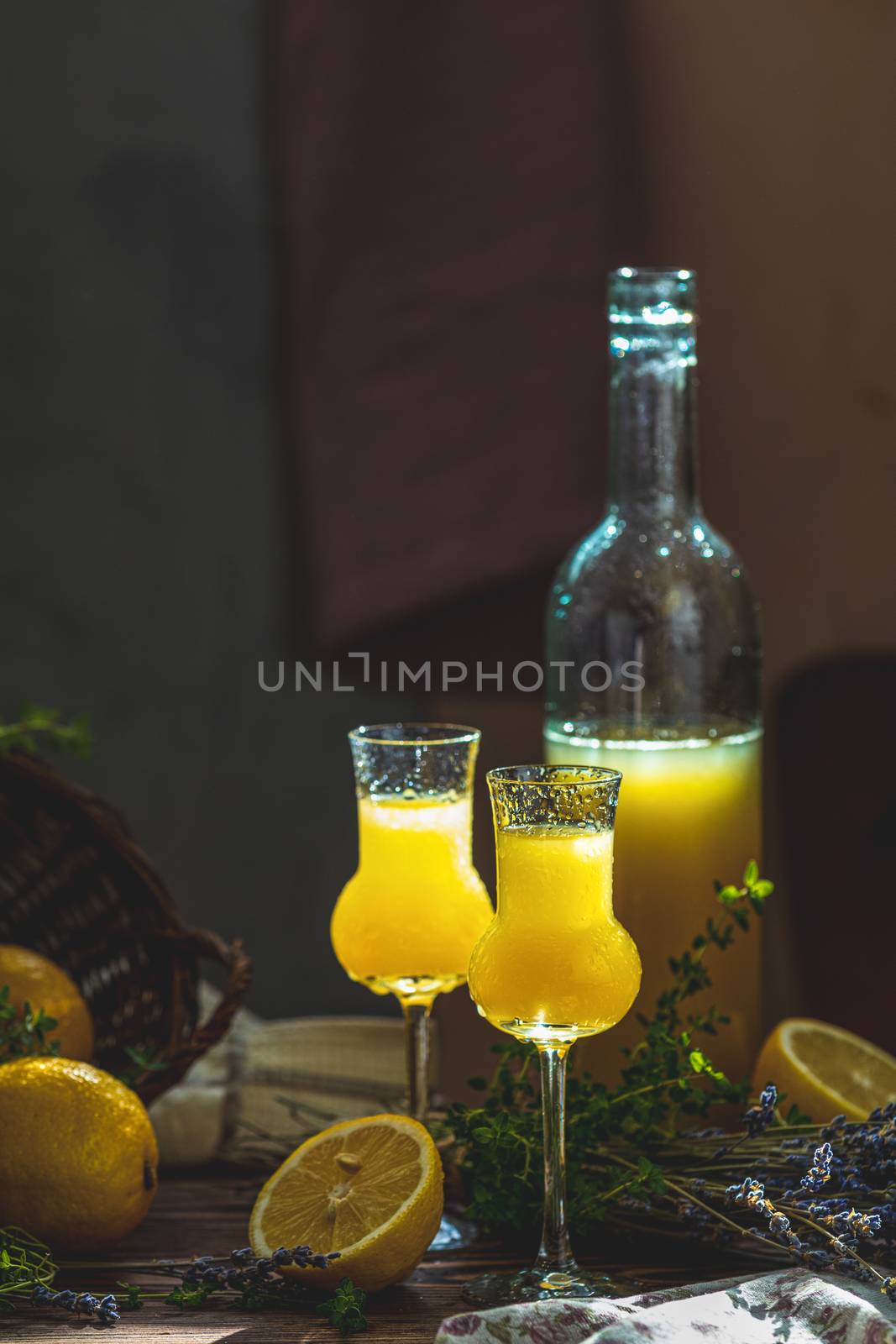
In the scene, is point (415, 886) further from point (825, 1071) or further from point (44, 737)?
point (44, 737)

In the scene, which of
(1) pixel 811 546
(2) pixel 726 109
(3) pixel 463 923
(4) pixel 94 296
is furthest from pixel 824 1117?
(4) pixel 94 296

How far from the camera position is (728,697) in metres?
1.20

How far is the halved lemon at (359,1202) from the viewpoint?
2.89ft

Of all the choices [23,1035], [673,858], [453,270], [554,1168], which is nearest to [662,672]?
[673,858]

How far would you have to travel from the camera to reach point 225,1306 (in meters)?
0.90

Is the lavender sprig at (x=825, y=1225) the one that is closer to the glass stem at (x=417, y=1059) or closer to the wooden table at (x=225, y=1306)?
the wooden table at (x=225, y=1306)

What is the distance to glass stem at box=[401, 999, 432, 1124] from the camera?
1.06 m

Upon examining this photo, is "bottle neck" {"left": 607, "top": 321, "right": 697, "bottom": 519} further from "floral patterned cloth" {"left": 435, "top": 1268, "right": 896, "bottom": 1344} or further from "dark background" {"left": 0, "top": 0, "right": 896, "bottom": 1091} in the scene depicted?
"floral patterned cloth" {"left": 435, "top": 1268, "right": 896, "bottom": 1344}

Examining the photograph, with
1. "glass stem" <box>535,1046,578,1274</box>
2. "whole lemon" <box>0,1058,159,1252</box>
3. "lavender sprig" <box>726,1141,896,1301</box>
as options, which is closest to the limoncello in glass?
"glass stem" <box>535,1046,578,1274</box>

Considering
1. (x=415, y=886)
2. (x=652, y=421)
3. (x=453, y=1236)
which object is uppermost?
(x=652, y=421)

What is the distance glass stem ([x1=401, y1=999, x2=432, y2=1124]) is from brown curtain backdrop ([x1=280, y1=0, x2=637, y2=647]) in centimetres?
66

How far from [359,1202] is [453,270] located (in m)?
1.09

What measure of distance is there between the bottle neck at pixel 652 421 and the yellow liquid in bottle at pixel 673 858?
19cm

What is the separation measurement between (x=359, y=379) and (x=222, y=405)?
404 millimetres
